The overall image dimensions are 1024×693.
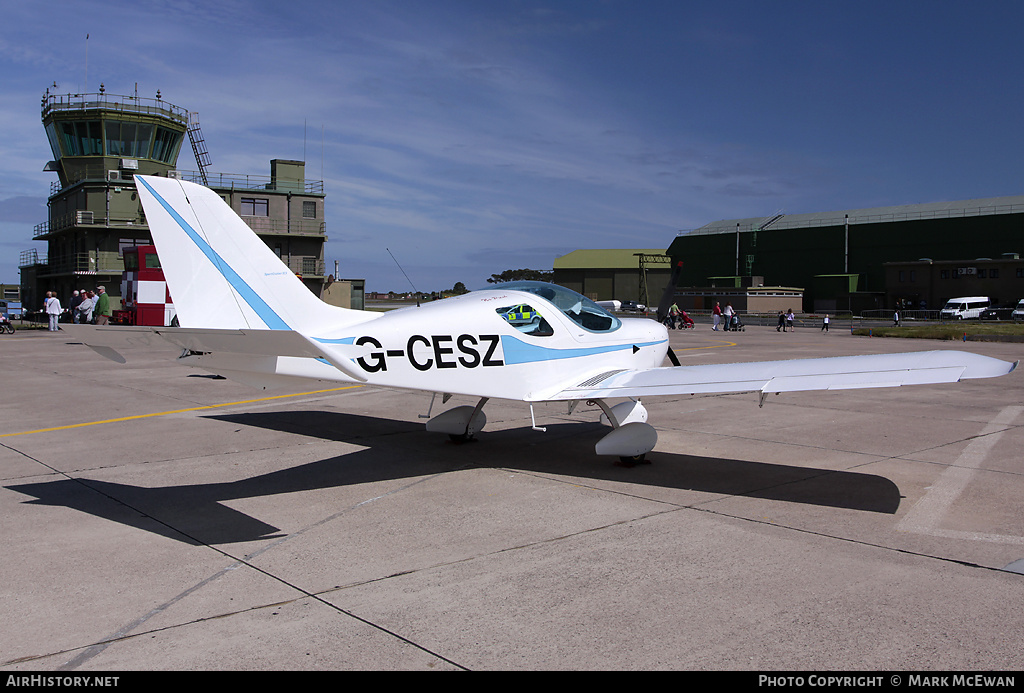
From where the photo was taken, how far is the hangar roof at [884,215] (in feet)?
253

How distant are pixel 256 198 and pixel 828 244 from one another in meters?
63.4

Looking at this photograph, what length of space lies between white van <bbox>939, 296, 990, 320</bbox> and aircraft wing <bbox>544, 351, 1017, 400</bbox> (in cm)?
5617

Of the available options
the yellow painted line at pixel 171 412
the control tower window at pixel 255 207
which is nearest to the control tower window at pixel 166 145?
the control tower window at pixel 255 207

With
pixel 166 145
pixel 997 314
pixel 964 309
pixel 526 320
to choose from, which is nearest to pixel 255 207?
pixel 166 145

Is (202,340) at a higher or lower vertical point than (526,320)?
lower

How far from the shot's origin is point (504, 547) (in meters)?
5.88

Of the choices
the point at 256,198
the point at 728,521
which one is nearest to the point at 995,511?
the point at 728,521

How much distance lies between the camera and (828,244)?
84375 mm

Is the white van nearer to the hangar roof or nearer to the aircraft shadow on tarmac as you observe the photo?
the hangar roof

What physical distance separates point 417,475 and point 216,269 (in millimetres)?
3129

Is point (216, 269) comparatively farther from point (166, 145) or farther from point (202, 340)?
point (166, 145)

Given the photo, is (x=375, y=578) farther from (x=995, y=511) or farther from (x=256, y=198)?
(x=256, y=198)

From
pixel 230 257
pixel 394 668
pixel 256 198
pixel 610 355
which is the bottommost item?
pixel 394 668

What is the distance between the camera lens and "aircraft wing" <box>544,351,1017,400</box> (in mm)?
7082
